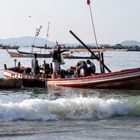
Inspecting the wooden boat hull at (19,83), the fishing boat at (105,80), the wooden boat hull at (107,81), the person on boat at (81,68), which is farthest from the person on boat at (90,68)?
the wooden boat hull at (19,83)

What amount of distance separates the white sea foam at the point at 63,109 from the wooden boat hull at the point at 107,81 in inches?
318

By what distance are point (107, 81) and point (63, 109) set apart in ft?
34.5

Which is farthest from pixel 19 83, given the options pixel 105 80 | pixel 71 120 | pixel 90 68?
pixel 71 120

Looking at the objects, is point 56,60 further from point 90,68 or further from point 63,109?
point 63,109

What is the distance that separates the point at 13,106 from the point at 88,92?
33.7 ft

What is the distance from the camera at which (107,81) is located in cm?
2695

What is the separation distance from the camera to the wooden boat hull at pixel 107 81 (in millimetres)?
26156

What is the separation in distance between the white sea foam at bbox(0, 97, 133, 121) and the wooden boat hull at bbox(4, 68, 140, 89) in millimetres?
8068

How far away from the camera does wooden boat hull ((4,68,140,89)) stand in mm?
26156

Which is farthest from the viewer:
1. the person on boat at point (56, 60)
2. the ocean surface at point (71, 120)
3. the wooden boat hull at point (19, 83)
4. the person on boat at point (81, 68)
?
the person on boat at point (56, 60)

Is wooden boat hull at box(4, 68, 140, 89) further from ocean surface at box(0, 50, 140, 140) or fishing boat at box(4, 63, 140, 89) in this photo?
ocean surface at box(0, 50, 140, 140)

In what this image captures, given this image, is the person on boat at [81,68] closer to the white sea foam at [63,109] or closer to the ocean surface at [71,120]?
the ocean surface at [71,120]

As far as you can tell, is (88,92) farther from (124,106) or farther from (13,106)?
(13,106)

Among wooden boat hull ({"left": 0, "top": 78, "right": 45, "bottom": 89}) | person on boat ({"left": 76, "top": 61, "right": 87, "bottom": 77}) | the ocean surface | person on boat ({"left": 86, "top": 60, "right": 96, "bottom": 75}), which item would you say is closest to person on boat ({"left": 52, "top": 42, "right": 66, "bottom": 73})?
person on boat ({"left": 76, "top": 61, "right": 87, "bottom": 77})
